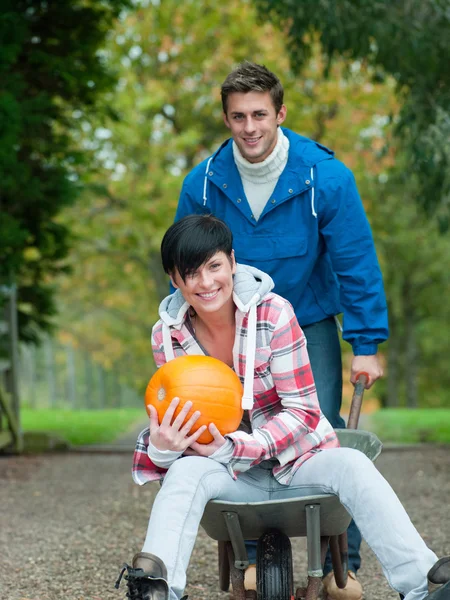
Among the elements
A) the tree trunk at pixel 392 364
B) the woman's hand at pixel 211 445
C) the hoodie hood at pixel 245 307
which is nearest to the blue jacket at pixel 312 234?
the hoodie hood at pixel 245 307

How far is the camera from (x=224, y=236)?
10.5 ft

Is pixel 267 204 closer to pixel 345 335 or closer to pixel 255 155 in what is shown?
pixel 255 155

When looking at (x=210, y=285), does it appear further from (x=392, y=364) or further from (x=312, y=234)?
(x=392, y=364)

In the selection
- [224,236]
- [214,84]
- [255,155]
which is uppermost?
[214,84]

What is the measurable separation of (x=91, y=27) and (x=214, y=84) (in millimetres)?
9070

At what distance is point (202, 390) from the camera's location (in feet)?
9.82

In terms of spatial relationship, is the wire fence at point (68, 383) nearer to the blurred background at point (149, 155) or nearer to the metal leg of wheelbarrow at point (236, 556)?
the blurred background at point (149, 155)

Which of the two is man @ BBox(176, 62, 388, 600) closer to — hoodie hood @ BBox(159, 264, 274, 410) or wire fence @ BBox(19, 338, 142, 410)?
hoodie hood @ BBox(159, 264, 274, 410)

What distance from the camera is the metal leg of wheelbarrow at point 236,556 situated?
9.87 ft

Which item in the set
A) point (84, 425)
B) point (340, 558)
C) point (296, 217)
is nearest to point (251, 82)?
point (296, 217)

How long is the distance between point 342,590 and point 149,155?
1362cm

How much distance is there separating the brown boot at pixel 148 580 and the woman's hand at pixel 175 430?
395 millimetres

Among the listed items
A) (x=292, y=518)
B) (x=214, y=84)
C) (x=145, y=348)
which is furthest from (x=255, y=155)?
(x=145, y=348)

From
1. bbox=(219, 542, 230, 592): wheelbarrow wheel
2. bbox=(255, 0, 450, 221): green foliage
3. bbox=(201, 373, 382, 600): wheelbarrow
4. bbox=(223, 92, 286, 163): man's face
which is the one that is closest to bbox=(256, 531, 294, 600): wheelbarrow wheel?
bbox=(201, 373, 382, 600): wheelbarrow
